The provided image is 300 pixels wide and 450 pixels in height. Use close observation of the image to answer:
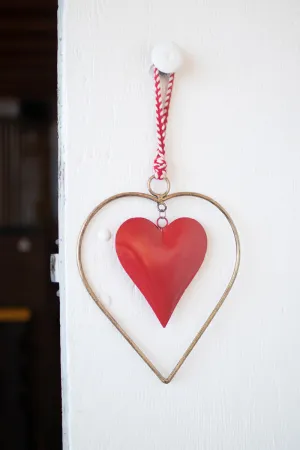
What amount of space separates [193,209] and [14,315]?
58.4 inches

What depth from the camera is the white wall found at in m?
0.62

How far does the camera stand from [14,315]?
1.93 metres

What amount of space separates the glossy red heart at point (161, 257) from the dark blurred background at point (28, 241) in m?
1.23

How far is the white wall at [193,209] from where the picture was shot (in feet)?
2.02

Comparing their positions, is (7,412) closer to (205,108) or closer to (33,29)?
(33,29)

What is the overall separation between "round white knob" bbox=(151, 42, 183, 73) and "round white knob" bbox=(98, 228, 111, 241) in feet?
0.71

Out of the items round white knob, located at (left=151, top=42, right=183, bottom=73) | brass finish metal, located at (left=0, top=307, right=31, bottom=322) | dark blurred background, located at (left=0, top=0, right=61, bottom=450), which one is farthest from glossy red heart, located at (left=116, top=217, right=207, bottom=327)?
brass finish metal, located at (left=0, top=307, right=31, bottom=322)

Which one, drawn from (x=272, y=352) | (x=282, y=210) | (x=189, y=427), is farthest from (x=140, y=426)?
(x=282, y=210)

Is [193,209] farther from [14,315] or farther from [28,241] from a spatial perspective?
[28,241]

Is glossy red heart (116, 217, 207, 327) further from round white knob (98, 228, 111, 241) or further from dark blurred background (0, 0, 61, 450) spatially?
dark blurred background (0, 0, 61, 450)

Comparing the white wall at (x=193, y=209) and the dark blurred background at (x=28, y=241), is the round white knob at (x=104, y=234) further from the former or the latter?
the dark blurred background at (x=28, y=241)

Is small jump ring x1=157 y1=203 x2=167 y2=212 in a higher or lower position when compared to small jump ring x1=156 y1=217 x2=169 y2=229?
higher

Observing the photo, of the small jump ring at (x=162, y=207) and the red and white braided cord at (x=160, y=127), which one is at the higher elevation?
the red and white braided cord at (x=160, y=127)

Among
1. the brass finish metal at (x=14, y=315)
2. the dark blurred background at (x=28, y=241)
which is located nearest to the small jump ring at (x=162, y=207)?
the dark blurred background at (x=28, y=241)
